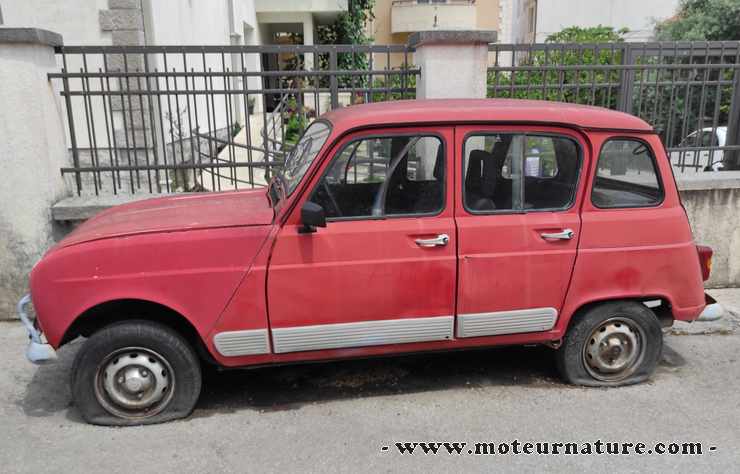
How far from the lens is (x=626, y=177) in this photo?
13.3 feet

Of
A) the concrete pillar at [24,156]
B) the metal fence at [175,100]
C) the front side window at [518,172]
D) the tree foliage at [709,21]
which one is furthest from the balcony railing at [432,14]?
the front side window at [518,172]

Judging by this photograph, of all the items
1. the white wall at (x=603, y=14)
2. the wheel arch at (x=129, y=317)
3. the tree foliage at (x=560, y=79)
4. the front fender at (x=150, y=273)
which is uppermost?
the white wall at (x=603, y=14)

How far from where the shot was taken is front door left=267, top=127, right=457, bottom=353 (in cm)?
358

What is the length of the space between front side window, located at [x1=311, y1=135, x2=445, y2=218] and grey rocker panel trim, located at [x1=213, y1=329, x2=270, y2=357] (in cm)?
86

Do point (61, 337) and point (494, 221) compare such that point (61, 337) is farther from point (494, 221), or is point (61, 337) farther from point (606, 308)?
point (606, 308)

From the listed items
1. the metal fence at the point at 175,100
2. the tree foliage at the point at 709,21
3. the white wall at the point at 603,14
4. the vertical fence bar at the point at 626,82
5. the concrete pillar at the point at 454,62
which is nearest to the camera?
the metal fence at the point at 175,100

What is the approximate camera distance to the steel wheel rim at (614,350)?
160 inches

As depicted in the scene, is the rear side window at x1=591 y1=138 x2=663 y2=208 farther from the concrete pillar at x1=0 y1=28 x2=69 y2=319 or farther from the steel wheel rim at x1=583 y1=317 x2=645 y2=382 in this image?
the concrete pillar at x1=0 y1=28 x2=69 y2=319

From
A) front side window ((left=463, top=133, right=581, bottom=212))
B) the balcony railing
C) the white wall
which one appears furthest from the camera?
the balcony railing

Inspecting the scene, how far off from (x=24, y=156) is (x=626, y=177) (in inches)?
198

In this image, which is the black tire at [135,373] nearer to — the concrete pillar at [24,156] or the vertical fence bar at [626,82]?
the concrete pillar at [24,156]

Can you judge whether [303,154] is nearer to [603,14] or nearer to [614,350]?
[614,350]

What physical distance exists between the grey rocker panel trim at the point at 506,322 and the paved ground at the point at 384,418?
0.52 metres

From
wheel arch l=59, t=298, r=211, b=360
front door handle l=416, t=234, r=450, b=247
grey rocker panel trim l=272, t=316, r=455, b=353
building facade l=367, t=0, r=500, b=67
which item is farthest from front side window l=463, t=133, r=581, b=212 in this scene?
building facade l=367, t=0, r=500, b=67
